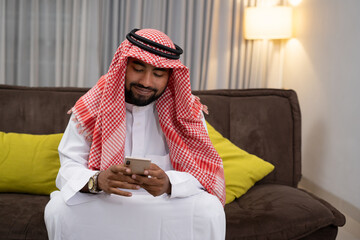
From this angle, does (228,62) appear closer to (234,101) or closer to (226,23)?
(226,23)

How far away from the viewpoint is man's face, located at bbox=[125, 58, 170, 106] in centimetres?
192

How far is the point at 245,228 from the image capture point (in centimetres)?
211

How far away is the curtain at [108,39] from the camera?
14.0 ft

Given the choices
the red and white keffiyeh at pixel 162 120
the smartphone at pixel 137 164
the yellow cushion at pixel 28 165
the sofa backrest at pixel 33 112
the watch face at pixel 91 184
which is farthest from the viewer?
the sofa backrest at pixel 33 112

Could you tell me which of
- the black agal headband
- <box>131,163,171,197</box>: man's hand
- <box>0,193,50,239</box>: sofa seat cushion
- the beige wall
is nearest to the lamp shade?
the beige wall

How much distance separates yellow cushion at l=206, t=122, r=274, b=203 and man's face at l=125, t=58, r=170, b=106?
2.43 ft

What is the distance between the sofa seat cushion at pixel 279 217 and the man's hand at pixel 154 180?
525mm

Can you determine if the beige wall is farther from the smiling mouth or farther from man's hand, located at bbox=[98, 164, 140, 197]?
man's hand, located at bbox=[98, 164, 140, 197]

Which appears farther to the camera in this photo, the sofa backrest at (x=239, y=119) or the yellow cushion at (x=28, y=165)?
the sofa backrest at (x=239, y=119)

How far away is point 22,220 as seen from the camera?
82.6 inches

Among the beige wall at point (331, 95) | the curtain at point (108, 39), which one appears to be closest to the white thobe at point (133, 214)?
the beige wall at point (331, 95)

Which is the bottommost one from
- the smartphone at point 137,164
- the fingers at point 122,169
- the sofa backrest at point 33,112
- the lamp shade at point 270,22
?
the fingers at point 122,169

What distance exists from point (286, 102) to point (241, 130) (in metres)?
0.33

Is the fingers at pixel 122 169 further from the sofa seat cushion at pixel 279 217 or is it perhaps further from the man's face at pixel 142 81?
the sofa seat cushion at pixel 279 217
